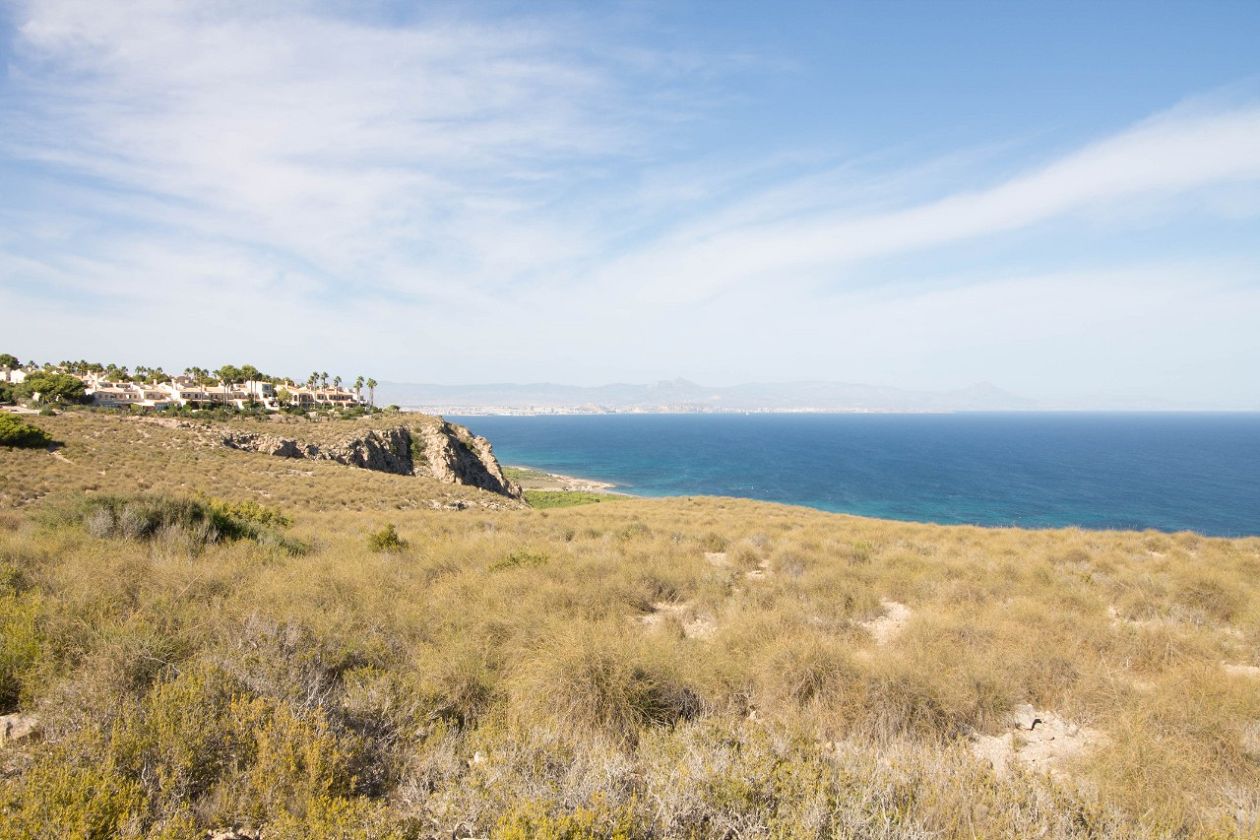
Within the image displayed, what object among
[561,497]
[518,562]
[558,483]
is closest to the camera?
[518,562]

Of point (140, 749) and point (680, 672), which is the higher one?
point (140, 749)

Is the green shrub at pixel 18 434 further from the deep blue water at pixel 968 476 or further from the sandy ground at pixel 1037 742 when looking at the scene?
the deep blue water at pixel 968 476

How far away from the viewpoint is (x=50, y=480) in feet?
73.8

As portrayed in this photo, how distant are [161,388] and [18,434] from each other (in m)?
54.9

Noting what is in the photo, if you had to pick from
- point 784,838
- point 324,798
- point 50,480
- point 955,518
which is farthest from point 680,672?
point 955,518

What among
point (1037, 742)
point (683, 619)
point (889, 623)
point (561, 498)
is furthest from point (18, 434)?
point (561, 498)

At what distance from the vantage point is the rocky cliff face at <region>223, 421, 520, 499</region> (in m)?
39.5

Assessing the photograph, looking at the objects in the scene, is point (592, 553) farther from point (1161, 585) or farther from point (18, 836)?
point (1161, 585)

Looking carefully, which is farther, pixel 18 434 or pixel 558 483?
pixel 558 483

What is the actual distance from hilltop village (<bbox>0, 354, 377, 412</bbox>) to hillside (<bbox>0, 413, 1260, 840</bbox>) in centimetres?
6044

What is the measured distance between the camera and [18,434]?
91.3 ft

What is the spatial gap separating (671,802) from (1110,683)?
5.66 metres

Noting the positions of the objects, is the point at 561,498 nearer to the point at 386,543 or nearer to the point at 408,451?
the point at 408,451

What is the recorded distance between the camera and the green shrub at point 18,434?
2728 centimetres
